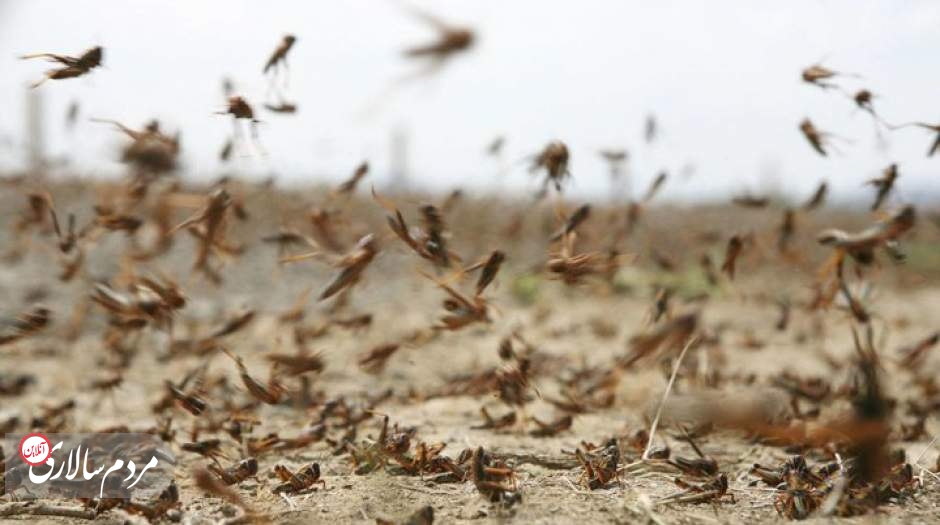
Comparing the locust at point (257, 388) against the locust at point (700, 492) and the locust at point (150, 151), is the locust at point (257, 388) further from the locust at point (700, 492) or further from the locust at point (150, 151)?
the locust at point (700, 492)

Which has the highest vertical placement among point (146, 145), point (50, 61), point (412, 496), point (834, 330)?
point (50, 61)

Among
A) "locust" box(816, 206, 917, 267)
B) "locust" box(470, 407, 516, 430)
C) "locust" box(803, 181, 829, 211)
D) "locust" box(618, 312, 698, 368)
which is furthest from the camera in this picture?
"locust" box(803, 181, 829, 211)

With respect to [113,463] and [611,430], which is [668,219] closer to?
[611,430]

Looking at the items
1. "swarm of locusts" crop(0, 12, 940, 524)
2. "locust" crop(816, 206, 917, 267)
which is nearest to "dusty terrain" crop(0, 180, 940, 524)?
"swarm of locusts" crop(0, 12, 940, 524)

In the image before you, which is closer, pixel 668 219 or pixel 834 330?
pixel 834 330

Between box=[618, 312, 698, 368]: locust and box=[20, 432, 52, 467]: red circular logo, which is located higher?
box=[618, 312, 698, 368]: locust

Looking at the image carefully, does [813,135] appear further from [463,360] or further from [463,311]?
[463,360]

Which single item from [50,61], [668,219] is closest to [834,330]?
[50,61]

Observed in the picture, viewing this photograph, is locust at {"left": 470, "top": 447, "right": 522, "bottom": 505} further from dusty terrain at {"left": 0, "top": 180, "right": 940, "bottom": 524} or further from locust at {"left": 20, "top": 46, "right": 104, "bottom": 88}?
locust at {"left": 20, "top": 46, "right": 104, "bottom": 88}
